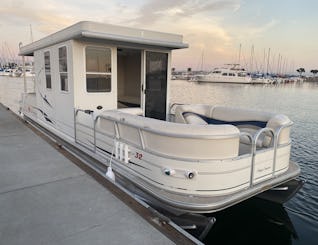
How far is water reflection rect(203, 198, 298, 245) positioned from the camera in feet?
12.0

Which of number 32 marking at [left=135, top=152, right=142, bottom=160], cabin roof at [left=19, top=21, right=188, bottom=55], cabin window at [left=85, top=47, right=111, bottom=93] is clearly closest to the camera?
number 32 marking at [left=135, top=152, right=142, bottom=160]

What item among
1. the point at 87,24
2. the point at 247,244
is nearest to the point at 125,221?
the point at 247,244

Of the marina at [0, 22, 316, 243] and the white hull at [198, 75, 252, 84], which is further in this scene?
the white hull at [198, 75, 252, 84]

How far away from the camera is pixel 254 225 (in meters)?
3.97

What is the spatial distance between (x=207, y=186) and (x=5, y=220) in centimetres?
208

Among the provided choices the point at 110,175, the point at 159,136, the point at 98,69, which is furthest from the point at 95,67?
the point at 159,136

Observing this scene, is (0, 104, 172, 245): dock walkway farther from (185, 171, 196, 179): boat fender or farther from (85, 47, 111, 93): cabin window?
(85, 47, 111, 93): cabin window

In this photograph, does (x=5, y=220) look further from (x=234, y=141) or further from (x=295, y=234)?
(x=295, y=234)

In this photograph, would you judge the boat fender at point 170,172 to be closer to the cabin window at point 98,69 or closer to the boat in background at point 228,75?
the cabin window at point 98,69

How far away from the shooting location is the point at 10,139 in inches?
225

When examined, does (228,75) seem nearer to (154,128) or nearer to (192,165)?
(154,128)

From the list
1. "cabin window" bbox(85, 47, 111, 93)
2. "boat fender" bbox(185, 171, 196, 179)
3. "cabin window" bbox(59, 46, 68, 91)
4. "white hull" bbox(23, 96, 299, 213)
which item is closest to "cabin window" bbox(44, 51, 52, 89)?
"cabin window" bbox(59, 46, 68, 91)

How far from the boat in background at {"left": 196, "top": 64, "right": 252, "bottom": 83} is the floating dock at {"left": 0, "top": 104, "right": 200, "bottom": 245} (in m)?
59.6

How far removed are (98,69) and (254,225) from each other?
375 centimetres
